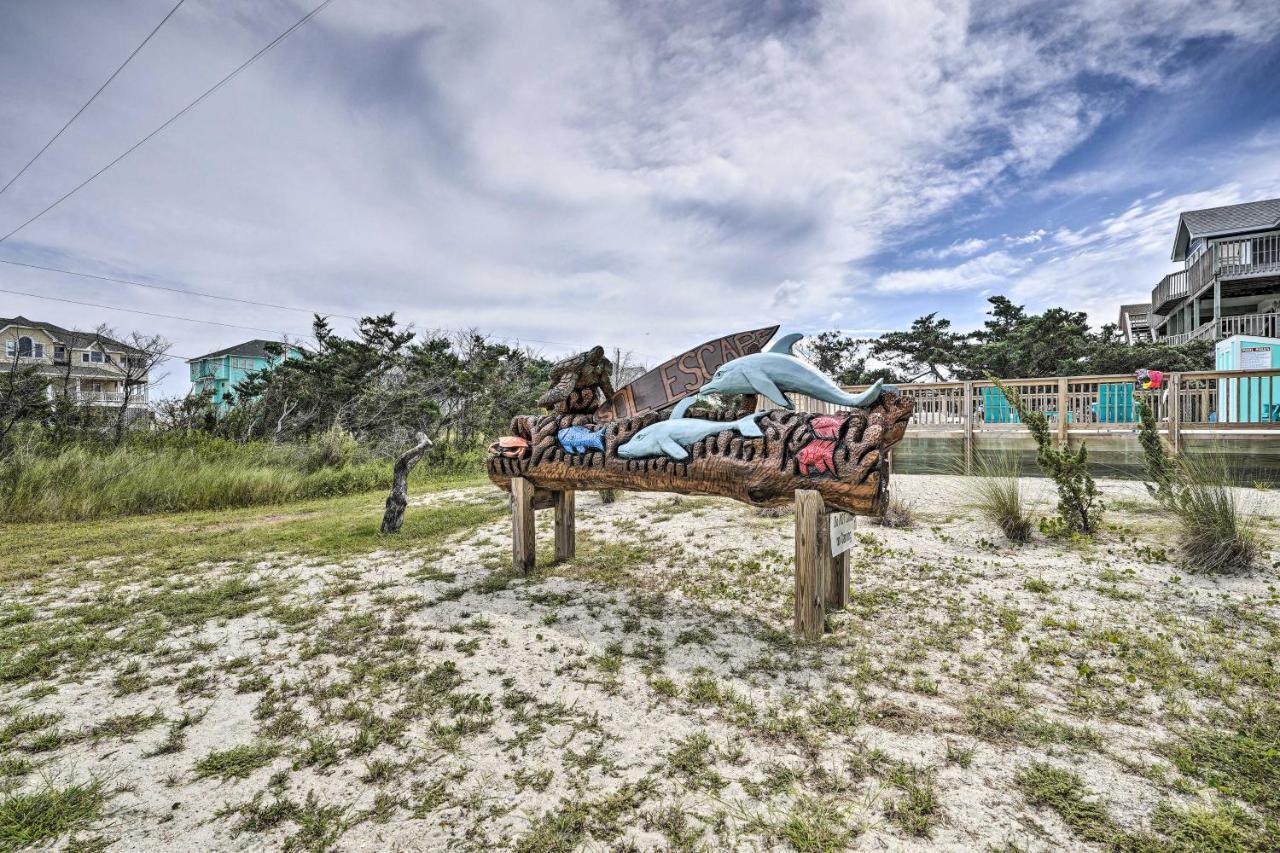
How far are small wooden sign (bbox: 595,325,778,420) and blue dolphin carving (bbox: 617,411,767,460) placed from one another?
0.26 meters

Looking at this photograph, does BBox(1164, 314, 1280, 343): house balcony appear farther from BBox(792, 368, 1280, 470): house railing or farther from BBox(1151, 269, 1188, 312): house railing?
BBox(792, 368, 1280, 470): house railing

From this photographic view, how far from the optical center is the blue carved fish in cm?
391

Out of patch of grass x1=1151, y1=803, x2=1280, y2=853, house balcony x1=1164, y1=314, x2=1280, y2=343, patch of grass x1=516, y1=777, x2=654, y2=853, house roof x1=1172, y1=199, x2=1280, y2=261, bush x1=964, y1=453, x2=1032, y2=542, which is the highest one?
house roof x1=1172, y1=199, x2=1280, y2=261

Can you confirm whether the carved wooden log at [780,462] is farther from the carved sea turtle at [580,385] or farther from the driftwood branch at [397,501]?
the driftwood branch at [397,501]

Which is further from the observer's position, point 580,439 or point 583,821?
point 580,439

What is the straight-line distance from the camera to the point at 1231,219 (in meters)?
19.8

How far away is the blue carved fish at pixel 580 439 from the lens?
3.91 m

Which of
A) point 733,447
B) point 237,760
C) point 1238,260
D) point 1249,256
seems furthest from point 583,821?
point 1249,256

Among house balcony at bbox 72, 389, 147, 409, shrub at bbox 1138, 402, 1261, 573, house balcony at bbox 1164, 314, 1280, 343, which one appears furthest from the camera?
house balcony at bbox 1164, 314, 1280, 343

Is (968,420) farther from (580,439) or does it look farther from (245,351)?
(245,351)

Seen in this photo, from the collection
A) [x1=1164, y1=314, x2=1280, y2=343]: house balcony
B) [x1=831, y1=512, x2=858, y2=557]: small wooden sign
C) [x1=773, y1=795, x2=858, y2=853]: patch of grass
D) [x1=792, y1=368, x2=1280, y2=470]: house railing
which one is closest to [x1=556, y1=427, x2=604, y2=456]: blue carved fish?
[x1=831, y1=512, x2=858, y2=557]: small wooden sign

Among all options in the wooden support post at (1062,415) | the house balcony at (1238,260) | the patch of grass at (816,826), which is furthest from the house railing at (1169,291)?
the patch of grass at (816,826)

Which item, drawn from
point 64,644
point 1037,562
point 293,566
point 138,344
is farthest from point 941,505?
point 138,344

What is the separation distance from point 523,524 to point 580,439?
1.00 metres
